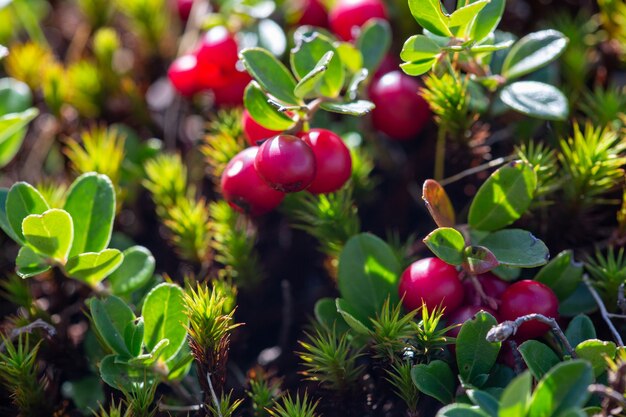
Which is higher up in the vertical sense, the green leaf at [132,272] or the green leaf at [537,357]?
the green leaf at [132,272]

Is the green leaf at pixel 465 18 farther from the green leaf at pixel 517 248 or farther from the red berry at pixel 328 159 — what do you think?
the green leaf at pixel 517 248

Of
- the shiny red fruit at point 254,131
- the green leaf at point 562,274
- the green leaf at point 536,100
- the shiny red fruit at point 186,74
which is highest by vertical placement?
the shiny red fruit at point 186,74

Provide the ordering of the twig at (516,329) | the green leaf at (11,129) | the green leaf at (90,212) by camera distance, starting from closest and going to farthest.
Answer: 1. the twig at (516,329)
2. the green leaf at (90,212)
3. the green leaf at (11,129)


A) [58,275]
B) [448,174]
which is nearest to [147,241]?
[58,275]

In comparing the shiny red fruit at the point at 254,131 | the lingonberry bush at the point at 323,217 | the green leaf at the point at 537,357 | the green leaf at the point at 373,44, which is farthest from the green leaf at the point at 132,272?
the green leaf at the point at 537,357

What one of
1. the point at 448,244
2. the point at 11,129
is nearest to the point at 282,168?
the point at 448,244

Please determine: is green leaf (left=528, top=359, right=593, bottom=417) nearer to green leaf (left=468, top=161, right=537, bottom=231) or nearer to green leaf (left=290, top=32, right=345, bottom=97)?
green leaf (left=468, top=161, right=537, bottom=231)

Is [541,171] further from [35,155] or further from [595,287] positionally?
[35,155]
